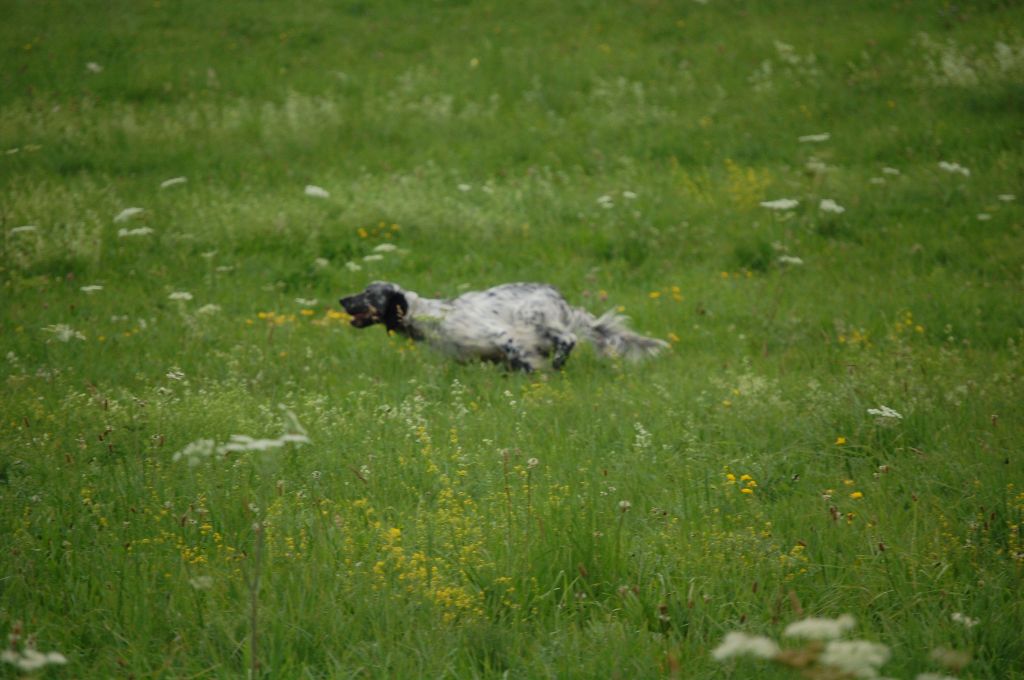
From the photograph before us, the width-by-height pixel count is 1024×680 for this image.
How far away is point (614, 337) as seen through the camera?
7957 mm

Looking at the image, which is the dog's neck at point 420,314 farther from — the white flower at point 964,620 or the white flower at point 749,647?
the white flower at point 749,647

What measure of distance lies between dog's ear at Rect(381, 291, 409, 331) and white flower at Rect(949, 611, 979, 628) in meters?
5.37

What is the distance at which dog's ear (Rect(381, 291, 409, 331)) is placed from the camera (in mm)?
7791

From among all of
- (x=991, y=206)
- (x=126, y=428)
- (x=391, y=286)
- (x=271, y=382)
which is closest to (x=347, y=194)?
(x=391, y=286)

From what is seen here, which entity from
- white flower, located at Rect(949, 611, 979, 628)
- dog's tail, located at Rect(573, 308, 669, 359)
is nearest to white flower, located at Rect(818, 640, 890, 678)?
white flower, located at Rect(949, 611, 979, 628)

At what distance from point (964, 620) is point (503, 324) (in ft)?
15.8

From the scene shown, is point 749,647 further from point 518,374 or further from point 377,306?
point 377,306

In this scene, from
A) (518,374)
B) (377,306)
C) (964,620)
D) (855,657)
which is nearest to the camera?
(855,657)

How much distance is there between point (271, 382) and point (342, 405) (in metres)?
0.91

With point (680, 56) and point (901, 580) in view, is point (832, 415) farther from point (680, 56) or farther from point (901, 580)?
point (680, 56)

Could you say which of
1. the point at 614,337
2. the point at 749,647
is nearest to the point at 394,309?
the point at 614,337

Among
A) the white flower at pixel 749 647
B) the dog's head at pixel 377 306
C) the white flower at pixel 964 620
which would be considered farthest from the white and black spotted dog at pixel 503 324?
the white flower at pixel 749 647

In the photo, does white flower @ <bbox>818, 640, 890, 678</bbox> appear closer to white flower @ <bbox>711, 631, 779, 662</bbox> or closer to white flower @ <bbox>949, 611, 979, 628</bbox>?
white flower @ <bbox>711, 631, 779, 662</bbox>

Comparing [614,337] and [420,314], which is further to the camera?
[614,337]
